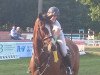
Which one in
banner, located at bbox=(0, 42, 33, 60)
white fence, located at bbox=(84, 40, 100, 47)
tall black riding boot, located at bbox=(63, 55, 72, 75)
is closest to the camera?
tall black riding boot, located at bbox=(63, 55, 72, 75)

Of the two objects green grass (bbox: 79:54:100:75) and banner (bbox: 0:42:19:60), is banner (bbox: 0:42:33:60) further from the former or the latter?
green grass (bbox: 79:54:100:75)

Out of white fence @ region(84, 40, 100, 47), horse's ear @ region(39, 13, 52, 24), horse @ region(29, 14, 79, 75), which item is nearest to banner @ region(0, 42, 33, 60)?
horse @ region(29, 14, 79, 75)

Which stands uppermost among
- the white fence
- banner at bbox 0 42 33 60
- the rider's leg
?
the rider's leg

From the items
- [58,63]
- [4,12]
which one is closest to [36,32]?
[58,63]

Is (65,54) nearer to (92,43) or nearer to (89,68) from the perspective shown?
(89,68)

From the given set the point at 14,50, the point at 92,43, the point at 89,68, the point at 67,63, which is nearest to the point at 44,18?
the point at 67,63

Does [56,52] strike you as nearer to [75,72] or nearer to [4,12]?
[75,72]

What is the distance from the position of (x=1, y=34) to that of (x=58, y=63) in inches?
1032

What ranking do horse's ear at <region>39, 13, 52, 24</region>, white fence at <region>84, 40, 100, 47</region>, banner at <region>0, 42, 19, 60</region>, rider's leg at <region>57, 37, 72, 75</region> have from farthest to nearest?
white fence at <region>84, 40, 100, 47</region> → banner at <region>0, 42, 19, 60</region> → rider's leg at <region>57, 37, 72, 75</region> → horse's ear at <region>39, 13, 52, 24</region>

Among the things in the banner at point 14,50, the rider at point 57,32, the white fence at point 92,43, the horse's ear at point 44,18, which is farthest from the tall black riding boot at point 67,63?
the white fence at point 92,43

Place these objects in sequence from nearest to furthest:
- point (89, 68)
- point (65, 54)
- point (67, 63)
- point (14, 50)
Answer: point (65, 54) < point (67, 63) < point (89, 68) < point (14, 50)

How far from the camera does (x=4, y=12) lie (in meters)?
69.3

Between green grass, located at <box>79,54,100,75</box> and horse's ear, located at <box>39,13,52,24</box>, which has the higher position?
horse's ear, located at <box>39,13,52,24</box>

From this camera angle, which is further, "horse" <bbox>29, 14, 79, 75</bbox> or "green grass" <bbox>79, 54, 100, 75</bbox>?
"green grass" <bbox>79, 54, 100, 75</bbox>
